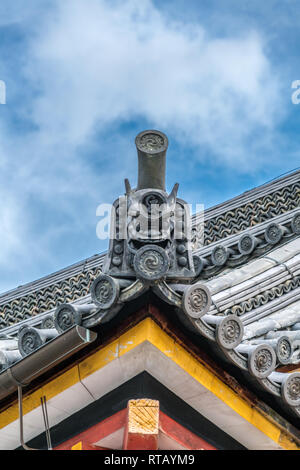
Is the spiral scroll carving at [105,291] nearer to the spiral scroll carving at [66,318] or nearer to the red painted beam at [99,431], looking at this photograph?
the spiral scroll carving at [66,318]

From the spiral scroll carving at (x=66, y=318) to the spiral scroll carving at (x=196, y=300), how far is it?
69cm

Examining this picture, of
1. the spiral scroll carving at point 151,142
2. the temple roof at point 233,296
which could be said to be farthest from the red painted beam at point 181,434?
the spiral scroll carving at point 151,142

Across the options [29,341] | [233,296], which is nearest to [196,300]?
[29,341]

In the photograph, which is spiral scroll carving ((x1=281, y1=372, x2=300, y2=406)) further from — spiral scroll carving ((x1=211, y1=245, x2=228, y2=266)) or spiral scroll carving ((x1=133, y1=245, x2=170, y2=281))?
spiral scroll carving ((x1=211, y1=245, x2=228, y2=266))

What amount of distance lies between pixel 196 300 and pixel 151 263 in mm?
382

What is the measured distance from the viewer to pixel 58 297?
39.4 ft

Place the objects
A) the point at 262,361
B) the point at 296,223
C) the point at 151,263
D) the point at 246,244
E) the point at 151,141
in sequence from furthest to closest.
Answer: the point at 246,244 → the point at 296,223 → the point at 151,141 → the point at 262,361 → the point at 151,263

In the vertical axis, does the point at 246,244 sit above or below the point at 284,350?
above

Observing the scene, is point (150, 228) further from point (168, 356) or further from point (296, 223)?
point (296, 223)

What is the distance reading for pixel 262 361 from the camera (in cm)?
566

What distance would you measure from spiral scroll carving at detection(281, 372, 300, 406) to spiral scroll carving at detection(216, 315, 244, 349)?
0.47 meters

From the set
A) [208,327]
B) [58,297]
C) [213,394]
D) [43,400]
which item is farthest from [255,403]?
[58,297]

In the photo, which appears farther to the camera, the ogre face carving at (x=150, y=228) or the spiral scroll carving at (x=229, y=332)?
the spiral scroll carving at (x=229, y=332)

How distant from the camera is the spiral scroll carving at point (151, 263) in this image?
529cm
